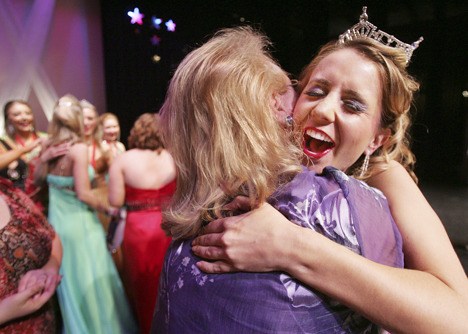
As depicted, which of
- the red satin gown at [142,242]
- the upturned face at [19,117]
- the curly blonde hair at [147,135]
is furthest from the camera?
the upturned face at [19,117]

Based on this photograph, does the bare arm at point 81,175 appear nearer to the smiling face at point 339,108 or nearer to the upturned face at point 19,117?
the upturned face at point 19,117

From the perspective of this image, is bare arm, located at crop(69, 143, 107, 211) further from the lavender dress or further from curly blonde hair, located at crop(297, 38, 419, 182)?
the lavender dress

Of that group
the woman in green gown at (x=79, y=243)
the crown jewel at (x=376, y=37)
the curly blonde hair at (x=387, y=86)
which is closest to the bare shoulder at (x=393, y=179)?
the curly blonde hair at (x=387, y=86)

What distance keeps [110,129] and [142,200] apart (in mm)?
1830

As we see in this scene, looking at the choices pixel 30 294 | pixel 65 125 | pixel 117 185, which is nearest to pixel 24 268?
pixel 30 294

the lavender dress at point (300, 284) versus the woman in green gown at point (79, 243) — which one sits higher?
the lavender dress at point (300, 284)

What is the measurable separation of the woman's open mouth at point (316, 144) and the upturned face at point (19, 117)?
119 inches

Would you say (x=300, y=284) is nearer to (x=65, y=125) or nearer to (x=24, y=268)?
(x=24, y=268)

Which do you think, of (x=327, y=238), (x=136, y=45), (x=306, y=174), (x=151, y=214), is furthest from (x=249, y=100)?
(x=136, y=45)

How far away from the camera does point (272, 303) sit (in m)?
0.67

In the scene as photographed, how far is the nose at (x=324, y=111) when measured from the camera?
1078mm

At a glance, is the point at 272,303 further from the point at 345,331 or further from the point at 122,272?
the point at 122,272

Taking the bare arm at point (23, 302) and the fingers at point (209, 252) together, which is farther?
the bare arm at point (23, 302)

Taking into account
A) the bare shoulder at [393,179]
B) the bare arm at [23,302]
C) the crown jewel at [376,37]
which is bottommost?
the bare arm at [23,302]
